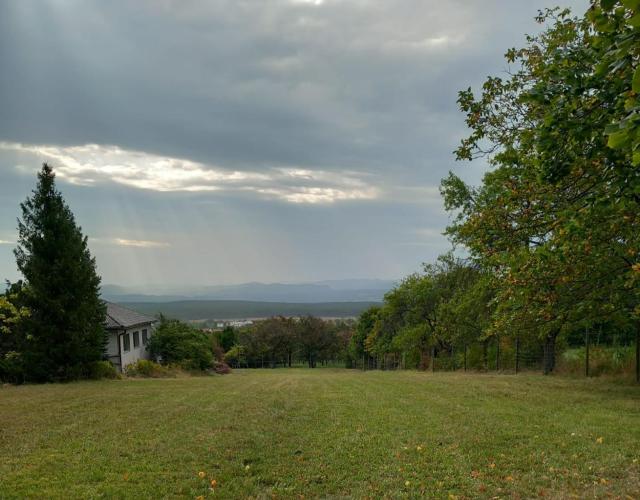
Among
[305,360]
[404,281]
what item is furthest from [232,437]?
[305,360]

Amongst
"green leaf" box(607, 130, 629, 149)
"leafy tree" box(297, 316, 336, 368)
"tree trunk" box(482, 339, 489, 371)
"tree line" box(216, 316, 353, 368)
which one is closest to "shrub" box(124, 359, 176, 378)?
"tree trunk" box(482, 339, 489, 371)

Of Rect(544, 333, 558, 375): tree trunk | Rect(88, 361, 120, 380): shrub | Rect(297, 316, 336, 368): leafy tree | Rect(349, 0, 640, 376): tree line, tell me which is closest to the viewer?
Rect(349, 0, 640, 376): tree line

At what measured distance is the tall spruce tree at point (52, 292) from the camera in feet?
66.1

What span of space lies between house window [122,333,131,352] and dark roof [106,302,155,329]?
0.83 m

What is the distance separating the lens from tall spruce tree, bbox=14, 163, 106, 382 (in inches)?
794

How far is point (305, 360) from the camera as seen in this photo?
91250 millimetres

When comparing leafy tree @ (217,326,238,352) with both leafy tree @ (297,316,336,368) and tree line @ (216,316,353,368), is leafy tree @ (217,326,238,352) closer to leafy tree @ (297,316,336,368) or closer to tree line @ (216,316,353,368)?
tree line @ (216,316,353,368)

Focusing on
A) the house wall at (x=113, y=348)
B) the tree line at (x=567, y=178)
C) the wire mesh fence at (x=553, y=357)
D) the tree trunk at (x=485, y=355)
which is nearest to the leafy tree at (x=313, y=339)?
the wire mesh fence at (x=553, y=357)

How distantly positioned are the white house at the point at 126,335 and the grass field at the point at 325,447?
18070 mm

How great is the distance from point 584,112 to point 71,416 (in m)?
12.0

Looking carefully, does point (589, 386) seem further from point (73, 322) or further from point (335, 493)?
point (73, 322)

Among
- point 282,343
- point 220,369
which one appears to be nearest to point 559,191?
point 220,369

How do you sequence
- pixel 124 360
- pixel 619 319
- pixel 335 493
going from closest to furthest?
pixel 335 493 < pixel 619 319 < pixel 124 360

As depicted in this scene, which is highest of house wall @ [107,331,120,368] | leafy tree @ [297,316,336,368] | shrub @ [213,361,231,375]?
house wall @ [107,331,120,368]
